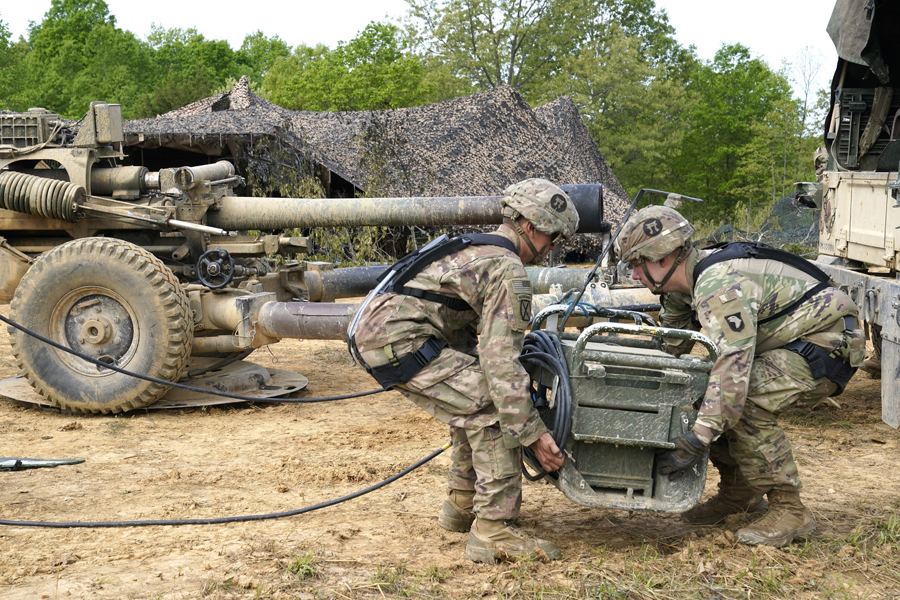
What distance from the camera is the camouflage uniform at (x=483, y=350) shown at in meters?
3.85

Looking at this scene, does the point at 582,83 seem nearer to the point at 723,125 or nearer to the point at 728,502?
the point at 723,125

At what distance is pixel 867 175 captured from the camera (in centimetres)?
632

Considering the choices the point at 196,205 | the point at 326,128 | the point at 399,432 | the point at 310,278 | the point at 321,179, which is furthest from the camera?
the point at 326,128

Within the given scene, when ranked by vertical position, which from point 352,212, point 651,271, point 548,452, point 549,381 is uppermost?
point 352,212

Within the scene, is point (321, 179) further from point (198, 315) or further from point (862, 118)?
point (862, 118)

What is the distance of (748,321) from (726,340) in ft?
0.42

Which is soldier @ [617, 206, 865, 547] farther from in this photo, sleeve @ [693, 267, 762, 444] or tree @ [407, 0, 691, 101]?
tree @ [407, 0, 691, 101]

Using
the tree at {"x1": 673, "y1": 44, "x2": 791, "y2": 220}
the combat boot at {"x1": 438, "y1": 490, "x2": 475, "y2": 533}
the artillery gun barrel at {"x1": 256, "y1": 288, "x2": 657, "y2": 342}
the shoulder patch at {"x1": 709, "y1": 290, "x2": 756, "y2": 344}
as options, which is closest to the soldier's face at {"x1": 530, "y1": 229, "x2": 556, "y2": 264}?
the shoulder patch at {"x1": 709, "y1": 290, "x2": 756, "y2": 344}

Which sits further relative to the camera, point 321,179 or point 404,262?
point 321,179

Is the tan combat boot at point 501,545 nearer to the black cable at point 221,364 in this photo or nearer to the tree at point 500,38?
the black cable at point 221,364

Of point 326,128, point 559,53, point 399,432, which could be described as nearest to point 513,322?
point 399,432

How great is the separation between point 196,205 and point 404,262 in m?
3.90

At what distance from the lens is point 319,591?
363 cm


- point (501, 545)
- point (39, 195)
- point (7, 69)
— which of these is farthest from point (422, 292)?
point (7, 69)
